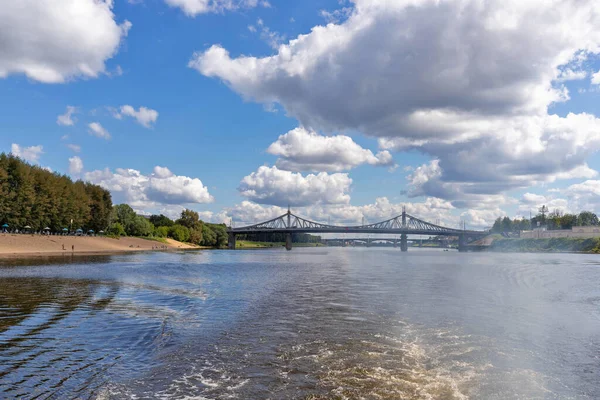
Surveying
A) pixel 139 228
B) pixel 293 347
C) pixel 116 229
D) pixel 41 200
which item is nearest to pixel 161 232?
pixel 139 228

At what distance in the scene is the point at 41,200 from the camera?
104 m

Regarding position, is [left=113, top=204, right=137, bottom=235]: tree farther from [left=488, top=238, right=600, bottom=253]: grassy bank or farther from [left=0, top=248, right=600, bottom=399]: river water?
[left=488, top=238, right=600, bottom=253]: grassy bank

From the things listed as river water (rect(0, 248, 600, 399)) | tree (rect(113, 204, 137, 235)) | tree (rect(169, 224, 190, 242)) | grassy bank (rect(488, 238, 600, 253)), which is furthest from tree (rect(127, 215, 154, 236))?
river water (rect(0, 248, 600, 399))

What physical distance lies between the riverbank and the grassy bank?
139187 mm

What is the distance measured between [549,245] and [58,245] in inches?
6390

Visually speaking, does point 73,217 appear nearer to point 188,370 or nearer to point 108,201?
point 108,201

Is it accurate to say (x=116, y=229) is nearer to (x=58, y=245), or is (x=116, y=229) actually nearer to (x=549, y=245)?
(x=58, y=245)

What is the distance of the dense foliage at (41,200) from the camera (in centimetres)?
9594

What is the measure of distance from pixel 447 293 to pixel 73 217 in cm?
11401

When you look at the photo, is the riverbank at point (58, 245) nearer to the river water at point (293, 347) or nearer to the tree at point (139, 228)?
the tree at point (139, 228)

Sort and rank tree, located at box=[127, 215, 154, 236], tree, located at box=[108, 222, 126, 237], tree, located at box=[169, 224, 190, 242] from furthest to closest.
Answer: tree, located at box=[169, 224, 190, 242] < tree, located at box=[127, 215, 154, 236] < tree, located at box=[108, 222, 126, 237]

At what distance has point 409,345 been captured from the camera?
14688 millimetres

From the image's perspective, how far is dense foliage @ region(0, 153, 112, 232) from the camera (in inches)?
3777

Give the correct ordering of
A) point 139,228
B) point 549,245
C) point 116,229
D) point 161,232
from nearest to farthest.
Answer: point 116,229, point 549,245, point 139,228, point 161,232
